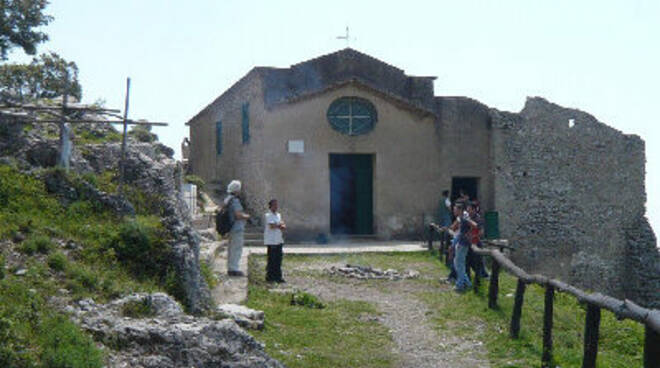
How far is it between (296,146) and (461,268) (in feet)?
28.8

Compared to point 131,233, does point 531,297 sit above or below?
below

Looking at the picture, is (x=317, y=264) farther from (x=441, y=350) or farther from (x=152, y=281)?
(x=152, y=281)

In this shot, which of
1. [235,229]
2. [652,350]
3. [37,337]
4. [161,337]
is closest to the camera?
[37,337]

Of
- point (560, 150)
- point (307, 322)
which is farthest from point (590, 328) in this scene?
point (560, 150)

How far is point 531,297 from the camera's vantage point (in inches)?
474

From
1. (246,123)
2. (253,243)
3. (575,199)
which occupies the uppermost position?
(246,123)

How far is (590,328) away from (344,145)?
14.0m

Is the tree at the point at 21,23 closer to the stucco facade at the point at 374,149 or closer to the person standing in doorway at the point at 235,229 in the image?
the stucco facade at the point at 374,149

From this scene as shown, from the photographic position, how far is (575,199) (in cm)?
2328

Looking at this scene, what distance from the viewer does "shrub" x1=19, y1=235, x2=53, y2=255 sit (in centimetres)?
685

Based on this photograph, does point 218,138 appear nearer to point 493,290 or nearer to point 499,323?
point 493,290

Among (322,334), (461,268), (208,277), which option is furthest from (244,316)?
(461,268)

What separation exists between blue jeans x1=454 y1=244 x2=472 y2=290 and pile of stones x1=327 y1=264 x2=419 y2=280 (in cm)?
169


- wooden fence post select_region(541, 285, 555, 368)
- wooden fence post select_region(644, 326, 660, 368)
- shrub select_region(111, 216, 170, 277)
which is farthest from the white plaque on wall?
wooden fence post select_region(644, 326, 660, 368)
